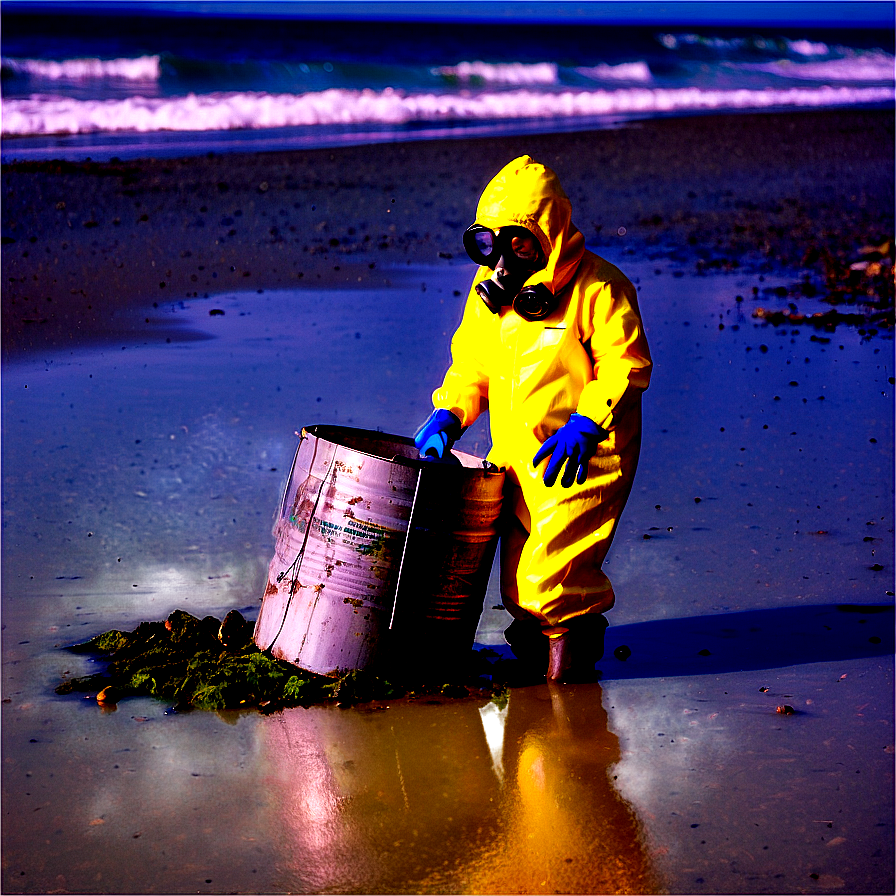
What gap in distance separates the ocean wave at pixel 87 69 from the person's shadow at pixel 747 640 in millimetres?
22623

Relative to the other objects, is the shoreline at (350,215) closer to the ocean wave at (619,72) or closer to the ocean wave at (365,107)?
the ocean wave at (365,107)

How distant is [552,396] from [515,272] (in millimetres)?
405

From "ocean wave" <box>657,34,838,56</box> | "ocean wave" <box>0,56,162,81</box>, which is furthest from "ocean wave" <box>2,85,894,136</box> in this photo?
"ocean wave" <box>657,34,838,56</box>

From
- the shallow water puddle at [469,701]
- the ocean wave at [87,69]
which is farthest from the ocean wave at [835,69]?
the shallow water puddle at [469,701]

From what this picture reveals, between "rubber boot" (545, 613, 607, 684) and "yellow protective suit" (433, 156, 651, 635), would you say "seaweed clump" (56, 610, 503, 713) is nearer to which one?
"rubber boot" (545, 613, 607, 684)

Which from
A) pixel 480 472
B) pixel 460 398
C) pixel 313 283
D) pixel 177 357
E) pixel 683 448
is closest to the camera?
pixel 480 472

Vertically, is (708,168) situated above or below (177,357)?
above

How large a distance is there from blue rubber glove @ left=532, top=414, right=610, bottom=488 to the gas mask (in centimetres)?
36

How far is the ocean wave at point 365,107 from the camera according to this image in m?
19.3

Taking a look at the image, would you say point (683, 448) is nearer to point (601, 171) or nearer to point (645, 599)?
point (645, 599)

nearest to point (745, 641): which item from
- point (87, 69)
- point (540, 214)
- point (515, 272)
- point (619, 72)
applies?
point (515, 272)

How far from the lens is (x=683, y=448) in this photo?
258 inches

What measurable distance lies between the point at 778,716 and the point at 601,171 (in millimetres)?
12516

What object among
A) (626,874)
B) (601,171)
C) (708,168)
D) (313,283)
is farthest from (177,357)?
(708,168)
